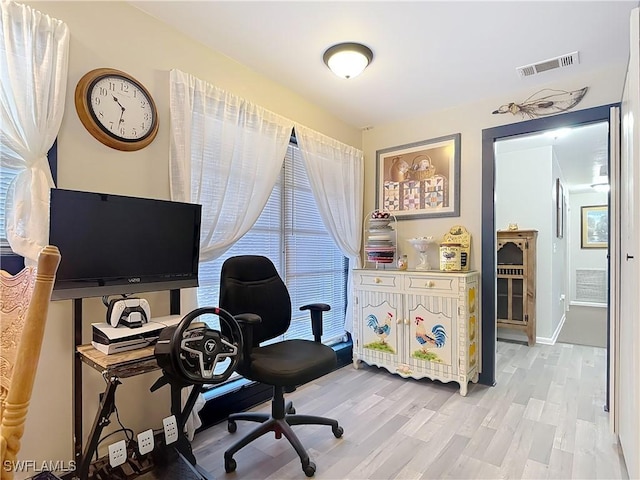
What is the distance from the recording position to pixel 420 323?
2908 mm

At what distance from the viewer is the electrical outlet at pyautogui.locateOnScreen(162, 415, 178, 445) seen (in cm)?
181

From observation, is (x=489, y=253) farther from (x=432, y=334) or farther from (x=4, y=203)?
(x=4, y=203)

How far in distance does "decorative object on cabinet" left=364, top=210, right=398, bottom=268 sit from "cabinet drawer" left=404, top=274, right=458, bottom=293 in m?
0.39

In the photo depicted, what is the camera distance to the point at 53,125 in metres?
1.53

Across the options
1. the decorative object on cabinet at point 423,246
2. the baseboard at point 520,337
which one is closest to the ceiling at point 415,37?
the decorative object on cabinet at point 423,246

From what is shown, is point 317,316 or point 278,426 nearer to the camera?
point 278,426

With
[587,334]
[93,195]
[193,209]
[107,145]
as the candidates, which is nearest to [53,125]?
[107,145]

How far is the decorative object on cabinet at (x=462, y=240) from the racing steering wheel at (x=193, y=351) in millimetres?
2241

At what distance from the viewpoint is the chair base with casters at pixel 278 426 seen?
1768mm

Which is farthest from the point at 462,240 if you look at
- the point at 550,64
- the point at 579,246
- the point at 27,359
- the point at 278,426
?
the point at 579,246

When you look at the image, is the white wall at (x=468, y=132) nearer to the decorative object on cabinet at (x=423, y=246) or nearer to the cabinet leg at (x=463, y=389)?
the decorative object on cabinet at (x=423, y=246)

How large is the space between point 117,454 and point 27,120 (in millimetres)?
1568

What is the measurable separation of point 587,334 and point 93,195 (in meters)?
5.77

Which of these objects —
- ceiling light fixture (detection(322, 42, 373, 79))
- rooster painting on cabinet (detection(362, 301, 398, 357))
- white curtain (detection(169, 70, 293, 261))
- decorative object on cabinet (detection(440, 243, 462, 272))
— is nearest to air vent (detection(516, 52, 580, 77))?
ceiling light fixture (detection(322, 42, 373, 79))
